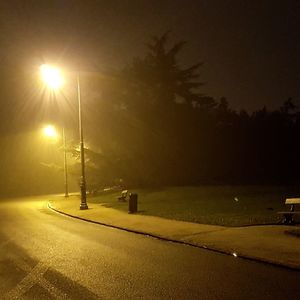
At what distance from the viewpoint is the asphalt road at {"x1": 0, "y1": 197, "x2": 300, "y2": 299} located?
7.81 meters

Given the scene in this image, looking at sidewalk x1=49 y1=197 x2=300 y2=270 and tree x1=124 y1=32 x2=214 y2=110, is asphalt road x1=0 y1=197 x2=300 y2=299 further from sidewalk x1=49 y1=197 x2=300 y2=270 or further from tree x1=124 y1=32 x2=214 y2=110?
tree x1=124 y1=32 x2=214 y2=110

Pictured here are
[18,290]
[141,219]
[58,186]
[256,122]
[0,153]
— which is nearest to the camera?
[18,290]

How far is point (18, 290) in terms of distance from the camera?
27.3ft

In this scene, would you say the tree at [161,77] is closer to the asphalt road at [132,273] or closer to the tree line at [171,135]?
the tree line at [171,135]

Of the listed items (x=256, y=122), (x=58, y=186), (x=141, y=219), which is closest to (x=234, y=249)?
(x=141, y=219)

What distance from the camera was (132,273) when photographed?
939 cm

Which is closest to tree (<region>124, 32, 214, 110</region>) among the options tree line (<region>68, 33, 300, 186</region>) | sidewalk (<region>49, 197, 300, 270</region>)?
tree line (<region>68, 33, 300, 186</region>)

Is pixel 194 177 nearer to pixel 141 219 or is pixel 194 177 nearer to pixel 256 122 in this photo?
pixel 256 122

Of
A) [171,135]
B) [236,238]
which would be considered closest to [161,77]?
[171,135]

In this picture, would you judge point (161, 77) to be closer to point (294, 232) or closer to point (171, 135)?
point (171, 135)

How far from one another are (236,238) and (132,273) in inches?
189

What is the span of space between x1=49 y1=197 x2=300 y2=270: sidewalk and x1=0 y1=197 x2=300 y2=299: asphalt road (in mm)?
432

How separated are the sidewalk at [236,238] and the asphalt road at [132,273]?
432 millimetres

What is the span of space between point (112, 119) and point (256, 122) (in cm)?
1853
